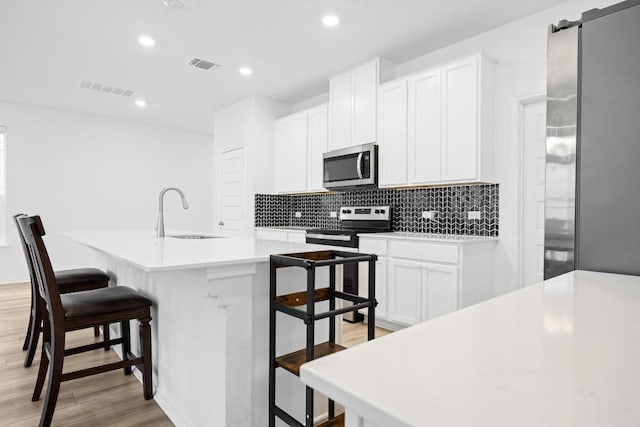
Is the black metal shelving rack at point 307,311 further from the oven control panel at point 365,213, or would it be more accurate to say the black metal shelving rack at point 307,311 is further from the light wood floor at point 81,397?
the oven control panel at point 365,213

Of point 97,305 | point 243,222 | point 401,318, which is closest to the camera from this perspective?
point 97,305

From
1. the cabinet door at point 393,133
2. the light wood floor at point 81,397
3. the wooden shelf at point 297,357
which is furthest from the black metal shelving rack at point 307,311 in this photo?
the cabinet door at point 393,133

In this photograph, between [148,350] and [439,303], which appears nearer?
[148,350]

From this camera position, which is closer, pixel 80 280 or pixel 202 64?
pixel 80 280

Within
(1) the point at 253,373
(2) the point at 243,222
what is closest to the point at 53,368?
(1) the point at 253,373

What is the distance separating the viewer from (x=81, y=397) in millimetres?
2166

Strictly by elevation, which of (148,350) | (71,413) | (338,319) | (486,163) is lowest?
(71,413)

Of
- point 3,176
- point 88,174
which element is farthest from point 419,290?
point 3,176

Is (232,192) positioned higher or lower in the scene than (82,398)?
higher

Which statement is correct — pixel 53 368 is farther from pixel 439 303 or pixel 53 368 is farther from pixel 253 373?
pixel 439 303

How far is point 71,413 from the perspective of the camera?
199cm

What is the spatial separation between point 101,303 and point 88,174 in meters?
4.93

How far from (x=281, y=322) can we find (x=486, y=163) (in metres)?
2.30

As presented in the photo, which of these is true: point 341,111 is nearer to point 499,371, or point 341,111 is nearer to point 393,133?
point 393,133
